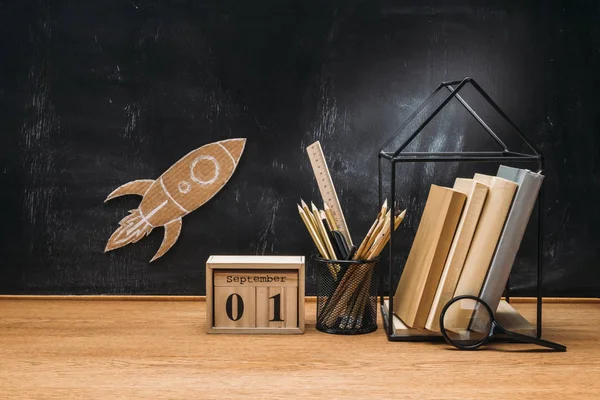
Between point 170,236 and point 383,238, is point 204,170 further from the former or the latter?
point 383,238

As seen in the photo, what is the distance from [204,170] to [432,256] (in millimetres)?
645

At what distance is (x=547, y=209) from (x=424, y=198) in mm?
306

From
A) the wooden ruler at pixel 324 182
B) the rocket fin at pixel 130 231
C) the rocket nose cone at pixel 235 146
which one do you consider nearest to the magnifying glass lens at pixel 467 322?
the wooden ruler at pixel 324 182

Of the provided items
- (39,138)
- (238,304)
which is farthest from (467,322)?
(39,138)

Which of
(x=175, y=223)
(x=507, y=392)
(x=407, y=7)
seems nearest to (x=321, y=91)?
(x=407, y=7)

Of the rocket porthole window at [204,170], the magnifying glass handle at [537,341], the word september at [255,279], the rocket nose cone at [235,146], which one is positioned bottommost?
the magnifying glass handle at [537,341]

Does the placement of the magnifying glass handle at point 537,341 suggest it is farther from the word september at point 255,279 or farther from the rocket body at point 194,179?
the rocket body at point 194,179

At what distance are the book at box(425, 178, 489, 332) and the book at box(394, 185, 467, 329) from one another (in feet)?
0.03

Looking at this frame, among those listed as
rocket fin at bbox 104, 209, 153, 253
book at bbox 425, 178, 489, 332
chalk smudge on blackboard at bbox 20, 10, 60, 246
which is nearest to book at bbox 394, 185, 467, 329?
book at bbox 425, 178, 489, 332

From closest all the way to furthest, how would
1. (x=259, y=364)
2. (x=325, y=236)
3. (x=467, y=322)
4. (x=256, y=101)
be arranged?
(x=259, y=364)
(x=467, y=322)
(x=325, y=236)
(x=256, y=101)

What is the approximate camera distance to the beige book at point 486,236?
4.14 feet

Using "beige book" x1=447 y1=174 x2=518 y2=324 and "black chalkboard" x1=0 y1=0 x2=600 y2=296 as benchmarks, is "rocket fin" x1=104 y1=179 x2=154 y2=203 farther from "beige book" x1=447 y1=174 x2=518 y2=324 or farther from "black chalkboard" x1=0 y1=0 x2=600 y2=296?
"beige book" x1=447 y1=174 x2=518 y2=324

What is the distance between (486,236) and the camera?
1271 millimetres

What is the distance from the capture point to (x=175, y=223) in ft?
5.56
